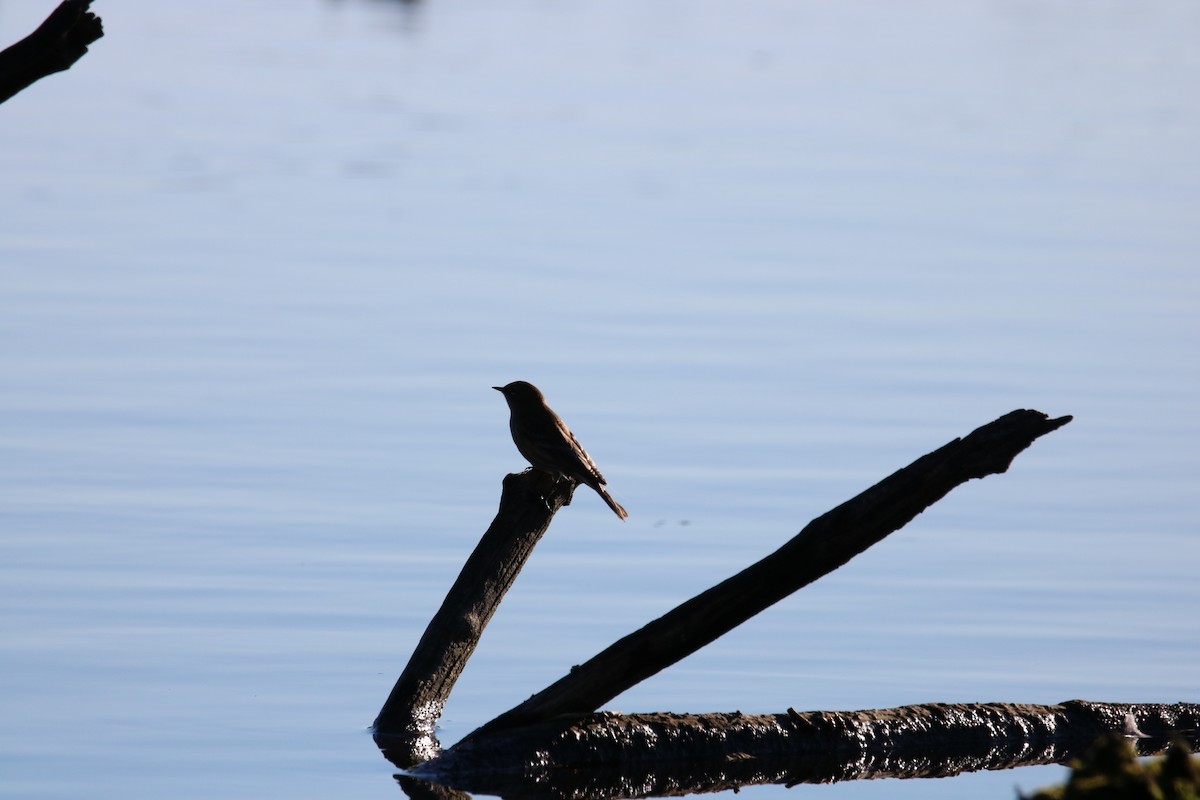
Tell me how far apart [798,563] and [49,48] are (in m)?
2.90

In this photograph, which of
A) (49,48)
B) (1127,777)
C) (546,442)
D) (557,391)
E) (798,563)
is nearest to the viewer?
(1127,777)

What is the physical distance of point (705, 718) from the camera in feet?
23.6

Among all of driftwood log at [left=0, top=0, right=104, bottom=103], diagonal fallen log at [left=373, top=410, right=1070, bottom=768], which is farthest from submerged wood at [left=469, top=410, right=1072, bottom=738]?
driftwood log at [left=0, top=0, right=104, bottom=103]

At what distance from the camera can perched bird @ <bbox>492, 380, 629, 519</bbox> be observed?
793 cm

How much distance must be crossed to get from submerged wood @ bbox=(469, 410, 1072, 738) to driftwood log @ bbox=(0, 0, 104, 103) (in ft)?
8.92

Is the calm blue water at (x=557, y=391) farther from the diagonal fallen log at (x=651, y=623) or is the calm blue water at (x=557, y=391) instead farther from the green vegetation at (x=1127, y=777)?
the green vegetation at (x=1127, y=777)

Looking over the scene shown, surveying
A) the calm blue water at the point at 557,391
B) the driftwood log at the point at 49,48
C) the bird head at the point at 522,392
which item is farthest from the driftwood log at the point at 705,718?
the driftwood log at the point at 49,48

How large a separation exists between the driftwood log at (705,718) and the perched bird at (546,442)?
324 millimetres

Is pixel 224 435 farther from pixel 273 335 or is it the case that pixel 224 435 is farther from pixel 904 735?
pixel 904 735

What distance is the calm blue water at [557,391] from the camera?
9.10 m

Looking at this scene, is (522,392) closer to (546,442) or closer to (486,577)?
(546,442)

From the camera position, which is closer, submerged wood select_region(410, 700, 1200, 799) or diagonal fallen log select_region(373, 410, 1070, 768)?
diagonal fallen log select_region(373, 410, 1070, 768)

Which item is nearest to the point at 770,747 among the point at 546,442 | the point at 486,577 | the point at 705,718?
the point at 705,718

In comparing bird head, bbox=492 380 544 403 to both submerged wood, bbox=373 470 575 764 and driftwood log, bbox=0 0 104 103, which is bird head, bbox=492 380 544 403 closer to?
submerged wood, bbox=373 470 575 764
